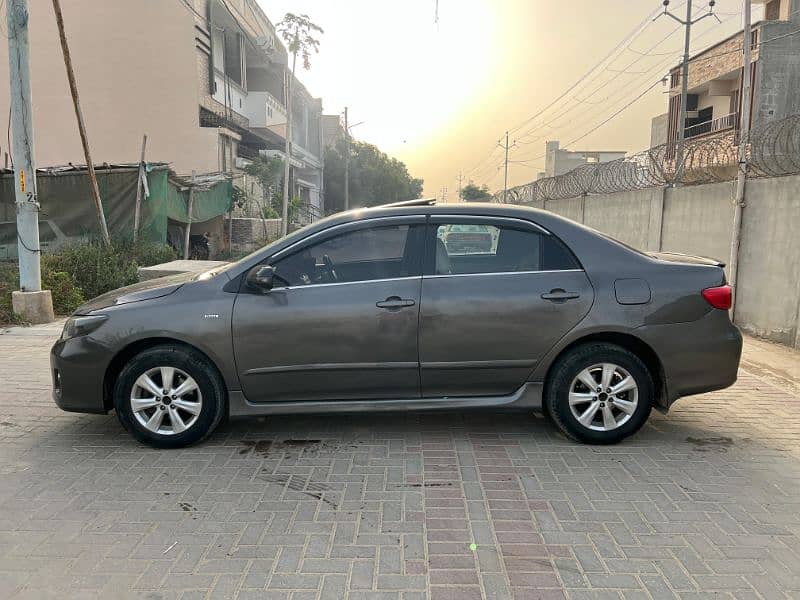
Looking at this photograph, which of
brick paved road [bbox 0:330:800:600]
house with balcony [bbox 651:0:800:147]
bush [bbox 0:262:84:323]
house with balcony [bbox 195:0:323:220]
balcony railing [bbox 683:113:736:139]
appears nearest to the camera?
brick paved road [bbox 0:330:800:600]

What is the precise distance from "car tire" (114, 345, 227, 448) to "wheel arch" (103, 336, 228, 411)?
0.02m

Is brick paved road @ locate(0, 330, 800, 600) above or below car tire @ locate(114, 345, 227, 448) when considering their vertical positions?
below

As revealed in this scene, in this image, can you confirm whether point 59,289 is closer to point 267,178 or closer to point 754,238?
point 754,238

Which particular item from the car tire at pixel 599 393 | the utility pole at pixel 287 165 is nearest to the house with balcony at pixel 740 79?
the utility pole at pixel 287 165

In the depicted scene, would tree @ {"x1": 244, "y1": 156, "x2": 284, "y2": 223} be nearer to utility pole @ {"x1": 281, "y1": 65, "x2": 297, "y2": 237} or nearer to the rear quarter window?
utility pole @ {"x1": 281, "y1": 65, "x2": 297, "y2": 237}

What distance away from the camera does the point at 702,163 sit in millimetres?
9562

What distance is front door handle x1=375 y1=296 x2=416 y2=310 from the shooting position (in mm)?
4281

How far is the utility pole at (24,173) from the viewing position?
8.55 metres

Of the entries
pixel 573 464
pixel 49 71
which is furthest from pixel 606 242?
pixel 49 71

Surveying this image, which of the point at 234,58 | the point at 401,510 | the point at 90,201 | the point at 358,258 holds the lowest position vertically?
the point at 401,510

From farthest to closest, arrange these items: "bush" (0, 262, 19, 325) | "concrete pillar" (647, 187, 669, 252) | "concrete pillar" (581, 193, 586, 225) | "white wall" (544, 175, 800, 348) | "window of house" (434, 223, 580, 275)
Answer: "concrete pillar" (581, 193, 586, 225) < "concrete pillar" (647, 187, 669, 252) < "bush" (0, 262, 19, 325) < "white wall" (544, 175, 800, 348) < "window of house" (434, 223, 580, 275)

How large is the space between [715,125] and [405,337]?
30.1 m

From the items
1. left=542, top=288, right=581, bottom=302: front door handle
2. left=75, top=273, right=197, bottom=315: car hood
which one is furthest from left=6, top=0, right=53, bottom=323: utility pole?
left=542, top=288, right=581, bottom=302: front door handle

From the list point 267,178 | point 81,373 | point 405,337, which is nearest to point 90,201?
point 81,373
